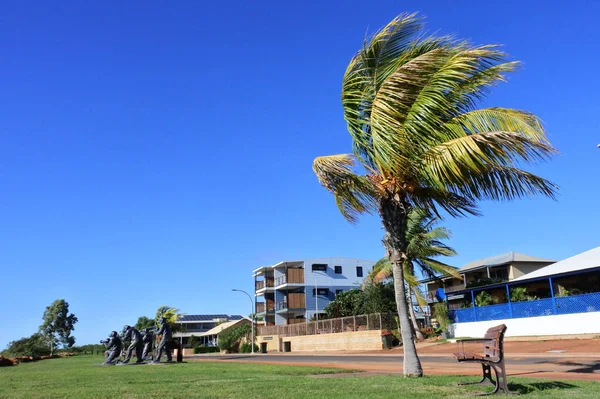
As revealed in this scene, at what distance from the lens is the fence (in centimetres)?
3575

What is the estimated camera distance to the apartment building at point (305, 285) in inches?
2454

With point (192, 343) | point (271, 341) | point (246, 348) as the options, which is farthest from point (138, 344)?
point (192, 343)

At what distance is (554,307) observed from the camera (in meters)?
27.2

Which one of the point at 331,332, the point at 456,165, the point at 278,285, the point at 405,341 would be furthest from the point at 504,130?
Result: the point at 278,285

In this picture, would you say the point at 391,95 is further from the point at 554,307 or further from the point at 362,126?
the point at 554,307

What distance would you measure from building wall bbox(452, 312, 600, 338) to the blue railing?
25cm

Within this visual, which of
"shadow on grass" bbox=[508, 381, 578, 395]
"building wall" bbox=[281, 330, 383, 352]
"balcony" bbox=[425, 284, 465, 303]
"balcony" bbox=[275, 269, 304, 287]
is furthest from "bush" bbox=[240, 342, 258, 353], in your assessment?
"shadow on grass" bbox=[508, 381, 578, 395]

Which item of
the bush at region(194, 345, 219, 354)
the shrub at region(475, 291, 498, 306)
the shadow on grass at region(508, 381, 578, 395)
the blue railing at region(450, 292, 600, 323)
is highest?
the shrub at region(475, 291, 498, 306)

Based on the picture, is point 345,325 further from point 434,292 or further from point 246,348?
point 246,348

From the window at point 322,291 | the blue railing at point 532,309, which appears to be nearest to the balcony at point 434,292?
the window at point 322,291

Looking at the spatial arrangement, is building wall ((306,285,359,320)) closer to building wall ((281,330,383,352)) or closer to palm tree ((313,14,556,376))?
building wall ((281,330,383,352))

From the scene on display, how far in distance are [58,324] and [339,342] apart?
269ft

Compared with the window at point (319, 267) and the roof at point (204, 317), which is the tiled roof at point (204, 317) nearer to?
the roof at point (204, 317)

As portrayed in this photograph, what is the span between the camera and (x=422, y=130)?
1030 centimetres
